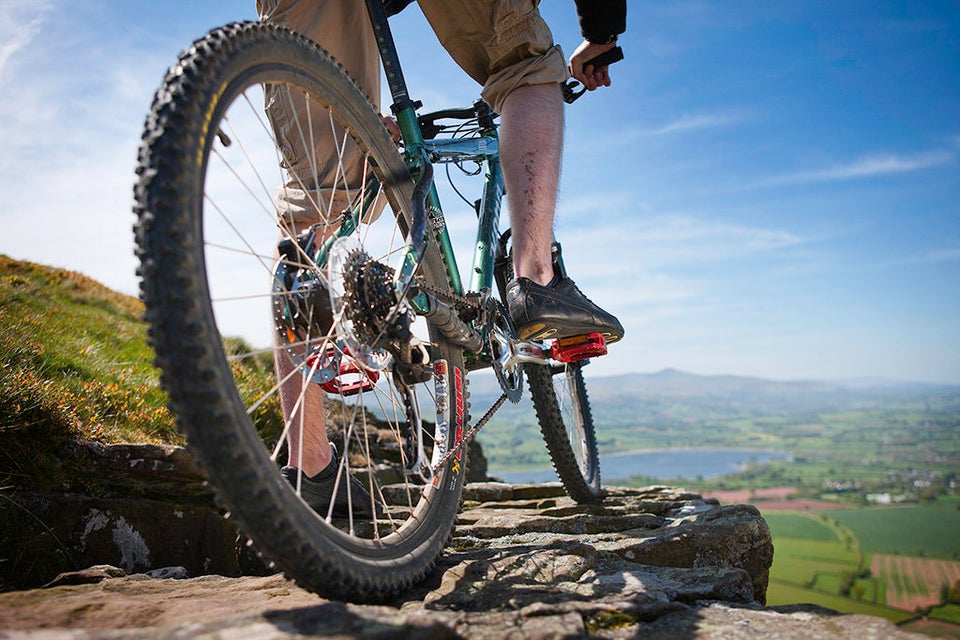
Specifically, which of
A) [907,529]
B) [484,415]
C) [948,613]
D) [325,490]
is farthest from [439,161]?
[907,529]

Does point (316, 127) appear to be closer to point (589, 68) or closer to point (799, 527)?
→ point (589, 68)

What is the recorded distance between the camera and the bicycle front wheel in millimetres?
3510

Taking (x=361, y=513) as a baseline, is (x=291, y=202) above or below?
above

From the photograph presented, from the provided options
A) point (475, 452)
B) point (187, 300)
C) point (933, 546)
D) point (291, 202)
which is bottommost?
point (933, 546)

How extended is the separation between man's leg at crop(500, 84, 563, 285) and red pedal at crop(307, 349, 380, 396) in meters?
0.76

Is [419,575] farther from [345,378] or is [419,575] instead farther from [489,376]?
[489,376]

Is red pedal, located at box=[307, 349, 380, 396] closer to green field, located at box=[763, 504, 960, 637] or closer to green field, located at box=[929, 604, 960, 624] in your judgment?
green field, located at box=[763, 504, 960, 637]

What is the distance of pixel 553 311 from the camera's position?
2346mm

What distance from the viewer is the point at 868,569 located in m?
41.8

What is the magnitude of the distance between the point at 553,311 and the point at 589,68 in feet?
4.27

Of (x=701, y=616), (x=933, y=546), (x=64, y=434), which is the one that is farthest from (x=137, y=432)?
(x=933, y=546)

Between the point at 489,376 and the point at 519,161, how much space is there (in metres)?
1.14

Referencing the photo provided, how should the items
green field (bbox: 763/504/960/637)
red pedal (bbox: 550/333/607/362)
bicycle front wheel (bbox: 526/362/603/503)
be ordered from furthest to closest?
green field (bbox: 763/504/960/637) → bicycle front wheel (bbox: 526/362/603/503) → red pedal (bbox: 550/333/607/362)

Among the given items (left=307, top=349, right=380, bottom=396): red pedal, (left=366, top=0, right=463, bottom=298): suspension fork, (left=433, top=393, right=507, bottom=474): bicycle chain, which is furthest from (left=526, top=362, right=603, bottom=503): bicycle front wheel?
(left=307, top=349, right=380, bottom=396): red pedal
